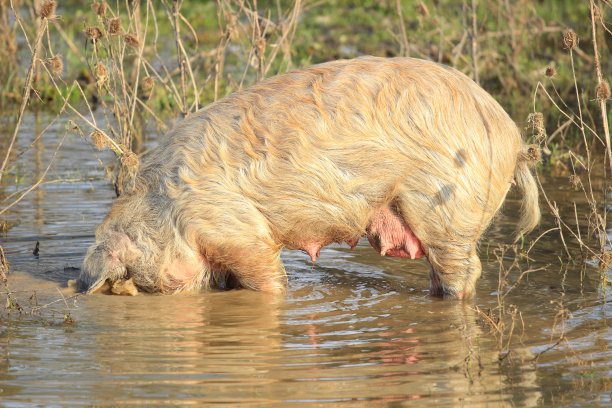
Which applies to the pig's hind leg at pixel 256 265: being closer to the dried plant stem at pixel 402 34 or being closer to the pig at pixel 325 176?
the pig at pixel 325 176

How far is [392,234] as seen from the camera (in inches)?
236

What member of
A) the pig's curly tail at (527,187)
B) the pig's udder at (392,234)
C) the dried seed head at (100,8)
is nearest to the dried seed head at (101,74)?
the dried seed head at (100,8)

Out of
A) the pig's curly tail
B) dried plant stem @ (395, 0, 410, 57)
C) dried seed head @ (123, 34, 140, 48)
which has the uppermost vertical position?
dried seed head @ (123, 34, 140, 48)

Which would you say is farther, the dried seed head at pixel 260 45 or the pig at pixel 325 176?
the dried seed head at pixel 260 45

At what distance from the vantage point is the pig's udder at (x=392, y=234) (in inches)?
234

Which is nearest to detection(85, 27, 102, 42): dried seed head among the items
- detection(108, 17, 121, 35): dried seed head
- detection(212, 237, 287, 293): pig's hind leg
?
detection(108, 17, 121, 35): dried seed head

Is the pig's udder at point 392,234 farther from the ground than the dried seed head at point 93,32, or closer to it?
closer to it

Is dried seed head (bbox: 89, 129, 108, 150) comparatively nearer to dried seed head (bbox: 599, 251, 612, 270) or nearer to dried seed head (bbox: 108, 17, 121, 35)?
dried seed head (bbox: 108, 17, 121, 35)

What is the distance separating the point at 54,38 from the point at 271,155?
349 inches

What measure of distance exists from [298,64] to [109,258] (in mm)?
6910

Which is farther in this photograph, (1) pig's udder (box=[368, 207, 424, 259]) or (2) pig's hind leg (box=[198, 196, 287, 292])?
(1) pig's udder (box=[368, 207, 424, 259])

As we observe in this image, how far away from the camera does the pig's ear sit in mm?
6004

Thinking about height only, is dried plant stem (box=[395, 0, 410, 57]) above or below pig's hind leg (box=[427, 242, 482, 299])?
above

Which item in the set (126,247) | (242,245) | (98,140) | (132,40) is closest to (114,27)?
(132,40)
